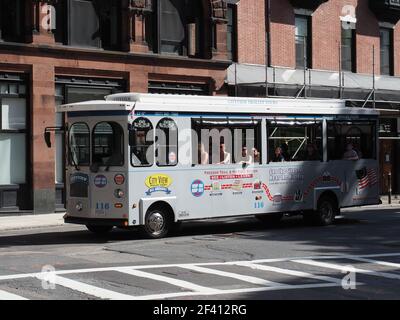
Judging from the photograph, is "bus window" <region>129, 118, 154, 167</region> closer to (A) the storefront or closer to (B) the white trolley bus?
(B) the white trolley bus

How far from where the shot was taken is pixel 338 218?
70.0ft

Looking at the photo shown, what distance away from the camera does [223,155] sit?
17422 millimetres

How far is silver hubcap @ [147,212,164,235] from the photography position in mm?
16188

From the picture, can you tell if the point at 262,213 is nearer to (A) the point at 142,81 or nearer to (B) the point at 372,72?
(A) the point at 142,81

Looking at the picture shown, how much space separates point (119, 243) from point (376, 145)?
8.95 m

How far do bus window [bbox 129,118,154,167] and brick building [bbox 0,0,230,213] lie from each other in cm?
909

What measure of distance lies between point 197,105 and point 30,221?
776 centimetres

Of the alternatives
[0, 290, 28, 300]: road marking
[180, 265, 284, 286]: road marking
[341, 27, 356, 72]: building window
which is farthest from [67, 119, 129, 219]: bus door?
[341, 27, 356, 72]: building window

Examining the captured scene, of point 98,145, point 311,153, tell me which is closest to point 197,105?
point 98,145

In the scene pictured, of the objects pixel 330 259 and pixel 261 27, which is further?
pixel 261 27

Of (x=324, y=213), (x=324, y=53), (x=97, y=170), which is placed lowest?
(x=324, y=213)

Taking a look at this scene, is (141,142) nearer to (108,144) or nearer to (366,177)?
(108,144)

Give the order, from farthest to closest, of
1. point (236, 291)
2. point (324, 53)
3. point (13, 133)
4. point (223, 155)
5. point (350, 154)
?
point (324, 53), point (13, 133), point (350, 154), point (223, 155), point (236, 291)
